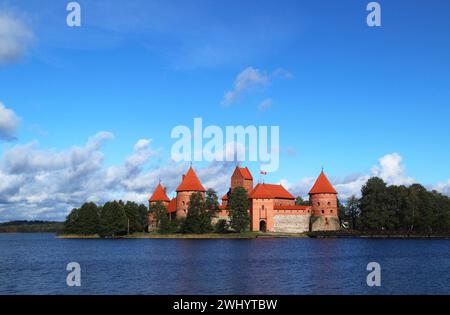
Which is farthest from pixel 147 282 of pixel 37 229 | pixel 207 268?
pixel 37 229

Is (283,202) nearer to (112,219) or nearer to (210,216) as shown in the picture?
(210,216)

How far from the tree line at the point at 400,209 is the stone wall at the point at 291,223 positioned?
7.74m

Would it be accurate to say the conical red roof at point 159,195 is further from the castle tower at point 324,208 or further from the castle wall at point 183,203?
the castle tower at point 324,208

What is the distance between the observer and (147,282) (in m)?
21.4

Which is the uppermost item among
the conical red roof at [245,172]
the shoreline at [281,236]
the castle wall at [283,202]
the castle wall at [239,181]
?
the conical red roof at [245,172]

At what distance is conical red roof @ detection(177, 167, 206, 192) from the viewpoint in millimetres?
66188

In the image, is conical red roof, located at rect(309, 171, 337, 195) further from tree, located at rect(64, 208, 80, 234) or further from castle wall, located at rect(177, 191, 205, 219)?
tree, located at rect(64, 208, 80, 234)

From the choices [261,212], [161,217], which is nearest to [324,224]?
[261,212]

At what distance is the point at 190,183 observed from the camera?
66.8 m

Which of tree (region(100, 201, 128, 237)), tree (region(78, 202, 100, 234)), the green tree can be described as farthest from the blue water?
tree (region(78, 202, 100, 234))

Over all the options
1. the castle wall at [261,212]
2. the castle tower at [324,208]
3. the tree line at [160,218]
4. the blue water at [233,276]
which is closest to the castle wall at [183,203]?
the tree line at [160,218]

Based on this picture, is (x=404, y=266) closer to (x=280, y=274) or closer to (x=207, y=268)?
(x=280, y=274)

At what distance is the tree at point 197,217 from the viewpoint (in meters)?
59.7
